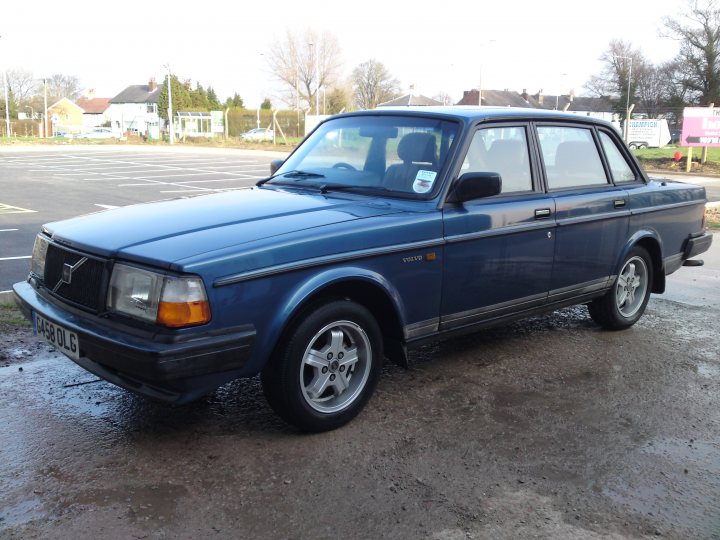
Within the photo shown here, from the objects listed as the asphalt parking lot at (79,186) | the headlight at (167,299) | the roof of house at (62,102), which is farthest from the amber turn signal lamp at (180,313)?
the roof of house at (62,102)

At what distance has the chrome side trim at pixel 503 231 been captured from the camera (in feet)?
14.0

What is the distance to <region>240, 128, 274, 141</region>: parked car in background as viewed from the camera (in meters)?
52.0

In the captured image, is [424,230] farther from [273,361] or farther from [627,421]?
[627,421]

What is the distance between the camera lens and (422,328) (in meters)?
4.20

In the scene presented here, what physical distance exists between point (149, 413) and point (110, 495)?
933 mm

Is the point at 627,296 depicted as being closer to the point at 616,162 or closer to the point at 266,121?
the point at 616,162

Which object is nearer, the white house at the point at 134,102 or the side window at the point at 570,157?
the side window at the point at 570,157

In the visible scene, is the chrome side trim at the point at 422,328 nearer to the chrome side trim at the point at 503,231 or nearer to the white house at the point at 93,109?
the chrome side trim at the point at 503,231

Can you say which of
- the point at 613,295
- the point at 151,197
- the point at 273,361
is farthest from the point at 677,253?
the point at 151,197

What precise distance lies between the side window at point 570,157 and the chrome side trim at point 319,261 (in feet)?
4.69

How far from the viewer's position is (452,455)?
3627 mm

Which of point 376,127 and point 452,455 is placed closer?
point 452,455

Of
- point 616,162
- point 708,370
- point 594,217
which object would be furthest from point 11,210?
point 708,370

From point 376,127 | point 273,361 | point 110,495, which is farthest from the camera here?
point 376,127
